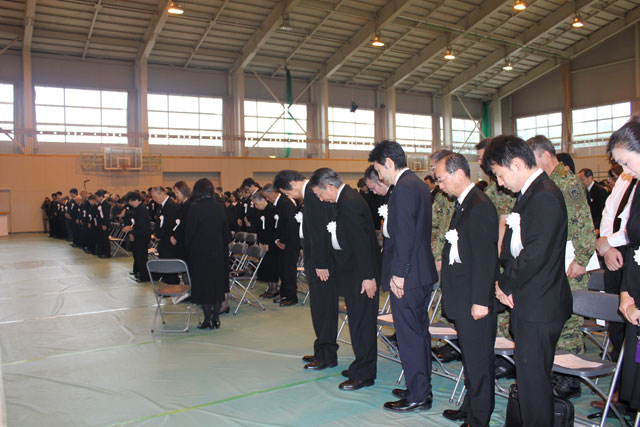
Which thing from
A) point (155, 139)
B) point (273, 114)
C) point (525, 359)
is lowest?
point (525, 359)

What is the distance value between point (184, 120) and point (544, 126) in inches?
738

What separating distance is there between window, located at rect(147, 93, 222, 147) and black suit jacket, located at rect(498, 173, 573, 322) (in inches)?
804

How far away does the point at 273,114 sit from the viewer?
23.4 metres

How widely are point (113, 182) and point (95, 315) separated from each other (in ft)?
50.0

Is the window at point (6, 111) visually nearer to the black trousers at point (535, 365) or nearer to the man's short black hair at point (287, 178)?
the man's short black hair at point (287, 178)

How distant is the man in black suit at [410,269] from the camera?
3.15m

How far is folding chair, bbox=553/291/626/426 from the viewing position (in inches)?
104

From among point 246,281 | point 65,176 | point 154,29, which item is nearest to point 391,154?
point 246,281

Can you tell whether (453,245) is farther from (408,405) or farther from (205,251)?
(205,251)

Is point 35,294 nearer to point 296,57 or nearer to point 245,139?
point 245,139

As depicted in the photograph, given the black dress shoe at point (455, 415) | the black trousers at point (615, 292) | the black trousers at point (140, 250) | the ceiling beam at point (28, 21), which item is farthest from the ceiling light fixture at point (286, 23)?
the black dress shoe at point (455, 415)

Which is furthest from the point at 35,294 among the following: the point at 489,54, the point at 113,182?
the point at 489,54

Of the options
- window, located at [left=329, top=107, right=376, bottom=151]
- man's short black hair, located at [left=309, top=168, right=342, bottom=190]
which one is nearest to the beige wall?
window, located at [left=329, top=107, right=376, bottom=151]

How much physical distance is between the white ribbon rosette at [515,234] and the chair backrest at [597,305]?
38.9 inches
